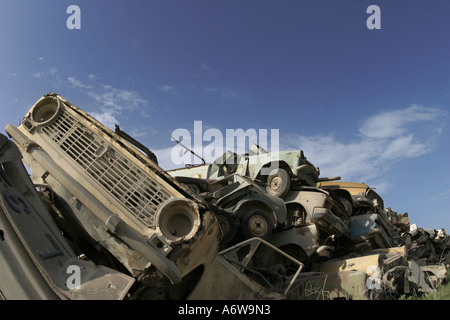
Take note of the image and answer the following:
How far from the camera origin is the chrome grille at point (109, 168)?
12.0 ft

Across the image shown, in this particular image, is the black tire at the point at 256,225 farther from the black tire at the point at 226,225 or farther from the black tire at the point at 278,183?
the black tire at the point at 278,183

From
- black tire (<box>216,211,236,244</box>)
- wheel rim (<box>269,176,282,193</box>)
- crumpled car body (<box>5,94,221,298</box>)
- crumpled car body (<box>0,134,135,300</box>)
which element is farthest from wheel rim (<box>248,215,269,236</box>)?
crumpled car body (<box>0,134,135,300</box>)

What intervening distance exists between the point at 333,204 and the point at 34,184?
5.53 m

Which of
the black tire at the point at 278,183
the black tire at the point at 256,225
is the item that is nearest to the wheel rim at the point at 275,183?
the black tire at the point at 278,183

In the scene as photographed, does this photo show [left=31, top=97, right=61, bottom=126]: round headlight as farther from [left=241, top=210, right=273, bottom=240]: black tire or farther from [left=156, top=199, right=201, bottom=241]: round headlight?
[left=241, top=210, right=273, bottom=240]: black tire

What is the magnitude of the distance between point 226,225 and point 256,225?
A: 0.65 m

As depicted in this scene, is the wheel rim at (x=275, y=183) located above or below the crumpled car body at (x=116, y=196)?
above

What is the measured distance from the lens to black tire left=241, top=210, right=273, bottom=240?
6.62 meters

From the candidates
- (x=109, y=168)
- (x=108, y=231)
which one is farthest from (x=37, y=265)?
(x=109, y=168)

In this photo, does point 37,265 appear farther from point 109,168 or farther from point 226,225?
point 226,225

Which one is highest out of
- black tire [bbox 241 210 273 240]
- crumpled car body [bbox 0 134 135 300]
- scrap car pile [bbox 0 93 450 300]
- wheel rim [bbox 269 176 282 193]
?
wheel rim [bbox 269 176 282 193]

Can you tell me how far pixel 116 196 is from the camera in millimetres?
3705

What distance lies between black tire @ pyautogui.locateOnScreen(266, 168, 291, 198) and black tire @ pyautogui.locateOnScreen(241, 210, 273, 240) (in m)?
0.94
